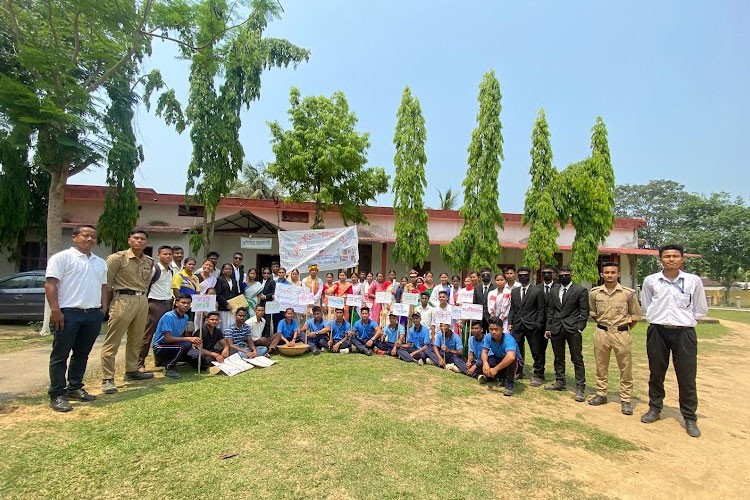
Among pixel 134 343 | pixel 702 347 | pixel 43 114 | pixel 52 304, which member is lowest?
pixel 702 347

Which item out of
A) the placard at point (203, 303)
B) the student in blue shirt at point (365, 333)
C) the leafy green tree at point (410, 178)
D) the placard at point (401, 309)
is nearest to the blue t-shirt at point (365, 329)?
the student in blue shirt at point (365, 333)

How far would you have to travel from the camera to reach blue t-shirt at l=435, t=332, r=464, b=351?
6.88 metres

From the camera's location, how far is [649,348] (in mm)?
4812

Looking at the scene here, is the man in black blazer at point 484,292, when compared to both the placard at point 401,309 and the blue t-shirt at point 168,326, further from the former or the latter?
the blue t-shirt at point 168,326

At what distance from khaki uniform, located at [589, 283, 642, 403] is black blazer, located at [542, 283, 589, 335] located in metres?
0.22

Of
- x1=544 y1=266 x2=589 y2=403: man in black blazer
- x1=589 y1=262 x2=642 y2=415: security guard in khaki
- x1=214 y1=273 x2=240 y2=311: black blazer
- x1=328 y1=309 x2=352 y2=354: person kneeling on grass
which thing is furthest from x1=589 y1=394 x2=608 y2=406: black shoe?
x1=214 y1=273 x2=240 y2=311: black blazer

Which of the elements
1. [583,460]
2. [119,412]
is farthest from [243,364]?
[583,460]

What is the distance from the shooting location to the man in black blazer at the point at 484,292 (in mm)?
6809

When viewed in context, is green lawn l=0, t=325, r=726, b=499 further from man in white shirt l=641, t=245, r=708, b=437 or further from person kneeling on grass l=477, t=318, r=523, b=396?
man in white shirt l=641, t=245, r=708, b=437

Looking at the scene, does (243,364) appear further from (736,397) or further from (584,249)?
(584,249)

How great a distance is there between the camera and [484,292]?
6863mm

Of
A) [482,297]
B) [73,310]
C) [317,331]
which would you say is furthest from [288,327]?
[73,310]

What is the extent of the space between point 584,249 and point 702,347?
17.3 ft

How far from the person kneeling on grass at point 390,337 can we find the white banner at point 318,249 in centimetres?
287
